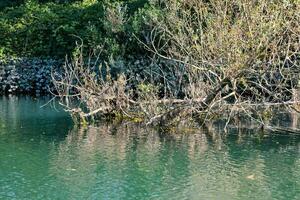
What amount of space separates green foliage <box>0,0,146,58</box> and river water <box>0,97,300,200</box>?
8767 millimetres

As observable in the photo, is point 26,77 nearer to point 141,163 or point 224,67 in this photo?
point 224,67

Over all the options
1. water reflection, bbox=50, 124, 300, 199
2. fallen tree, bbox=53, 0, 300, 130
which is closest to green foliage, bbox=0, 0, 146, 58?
fallen tree, bbox=53, 0, 300, 130

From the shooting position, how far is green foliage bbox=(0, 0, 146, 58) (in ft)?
72.9

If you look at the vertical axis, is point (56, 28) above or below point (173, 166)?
above

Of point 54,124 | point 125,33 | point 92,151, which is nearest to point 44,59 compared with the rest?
point 125,33

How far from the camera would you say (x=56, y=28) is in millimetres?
23281

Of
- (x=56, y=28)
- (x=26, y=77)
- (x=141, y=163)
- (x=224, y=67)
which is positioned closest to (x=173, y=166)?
(x=141, y=163)

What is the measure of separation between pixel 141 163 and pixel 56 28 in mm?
14105

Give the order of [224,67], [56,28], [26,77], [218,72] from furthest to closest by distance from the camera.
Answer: [56,28], [26,77], [218,72], [224,67]

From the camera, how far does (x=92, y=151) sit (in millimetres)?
10734

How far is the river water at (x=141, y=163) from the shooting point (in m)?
8.28

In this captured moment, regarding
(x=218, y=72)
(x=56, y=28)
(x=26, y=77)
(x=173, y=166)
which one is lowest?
(x=173, y=166)

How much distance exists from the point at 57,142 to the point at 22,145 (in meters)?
0.64

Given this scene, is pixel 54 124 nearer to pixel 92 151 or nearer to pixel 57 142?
pixel 57 142
